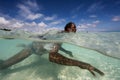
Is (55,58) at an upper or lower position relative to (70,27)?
lower

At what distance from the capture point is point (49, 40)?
1512 centimetres

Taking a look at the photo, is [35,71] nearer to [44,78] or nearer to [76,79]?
[44,78]

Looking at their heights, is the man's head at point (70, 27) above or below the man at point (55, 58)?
above

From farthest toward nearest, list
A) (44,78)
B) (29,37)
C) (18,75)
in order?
(29,37) < (18,75) < (44,78)

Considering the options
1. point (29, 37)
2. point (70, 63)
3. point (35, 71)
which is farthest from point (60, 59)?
point (29, 37)

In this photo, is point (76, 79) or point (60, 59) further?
point (76, 79)

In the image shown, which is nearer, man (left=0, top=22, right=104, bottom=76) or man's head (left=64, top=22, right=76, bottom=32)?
man (left=0, top=22, right=104, bottom=76)

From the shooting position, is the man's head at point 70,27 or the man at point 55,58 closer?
the man at point 55,58

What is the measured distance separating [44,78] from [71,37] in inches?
228

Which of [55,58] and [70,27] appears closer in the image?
[55,58]

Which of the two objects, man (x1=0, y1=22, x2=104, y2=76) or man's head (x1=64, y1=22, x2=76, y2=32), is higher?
man's head (x1=64, y1=22, x2=76, y2=32)

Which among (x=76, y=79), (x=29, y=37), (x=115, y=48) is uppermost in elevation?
(x=29, y=37)

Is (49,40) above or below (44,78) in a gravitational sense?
above

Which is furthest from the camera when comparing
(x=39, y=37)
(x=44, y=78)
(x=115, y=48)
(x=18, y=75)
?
(x=39, y=37)
